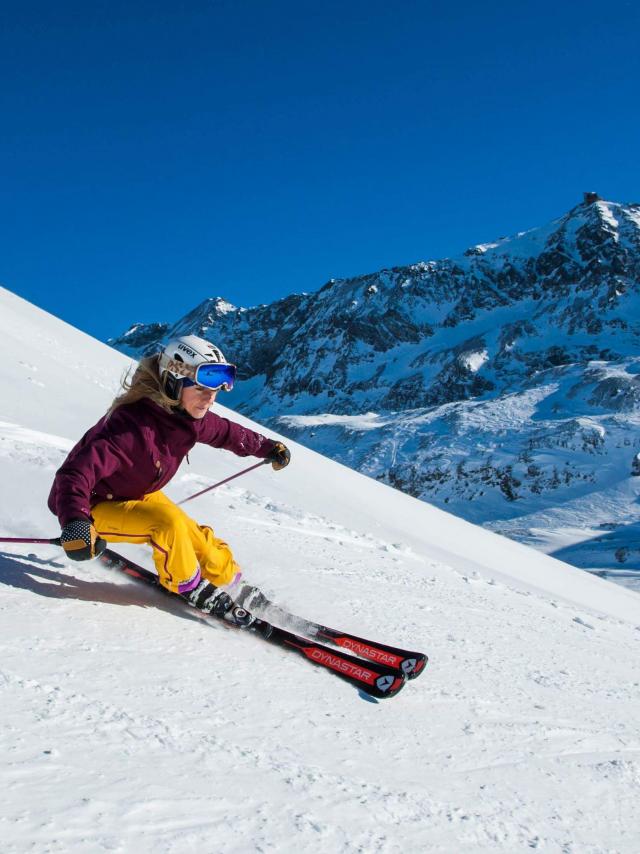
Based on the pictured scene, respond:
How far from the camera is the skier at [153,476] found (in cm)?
351

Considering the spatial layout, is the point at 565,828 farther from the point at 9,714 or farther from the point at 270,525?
the point at 270,525

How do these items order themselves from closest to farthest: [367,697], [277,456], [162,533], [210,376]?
1. [367,697]
2. [162,533]
3. [210,376]
4. [277,456]

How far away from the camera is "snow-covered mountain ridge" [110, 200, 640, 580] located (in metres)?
70.5

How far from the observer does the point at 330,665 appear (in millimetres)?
3449

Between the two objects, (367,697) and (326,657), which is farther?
(326,657)

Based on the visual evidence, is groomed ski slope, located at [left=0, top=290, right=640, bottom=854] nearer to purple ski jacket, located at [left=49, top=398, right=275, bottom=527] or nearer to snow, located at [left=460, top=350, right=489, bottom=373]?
purple ski jacket, located at [left=49, top=398, right=275, bottom=527]

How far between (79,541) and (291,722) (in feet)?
4.25

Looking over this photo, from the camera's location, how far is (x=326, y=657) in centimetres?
349

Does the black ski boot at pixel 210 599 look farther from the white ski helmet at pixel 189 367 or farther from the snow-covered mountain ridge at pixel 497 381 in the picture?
the snow-covered mountain ridge at pixel 497 381

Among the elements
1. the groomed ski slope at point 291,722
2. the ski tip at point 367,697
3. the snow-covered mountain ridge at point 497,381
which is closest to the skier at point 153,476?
the groomed ski slope at point 291,722

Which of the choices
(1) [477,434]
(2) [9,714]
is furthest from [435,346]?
(2) [9,714]

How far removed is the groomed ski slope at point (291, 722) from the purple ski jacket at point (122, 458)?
1.64 feet

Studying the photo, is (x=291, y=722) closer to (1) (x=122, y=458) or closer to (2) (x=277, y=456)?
(1) (x=122, y=458)

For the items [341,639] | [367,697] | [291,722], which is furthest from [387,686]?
[291,722]
